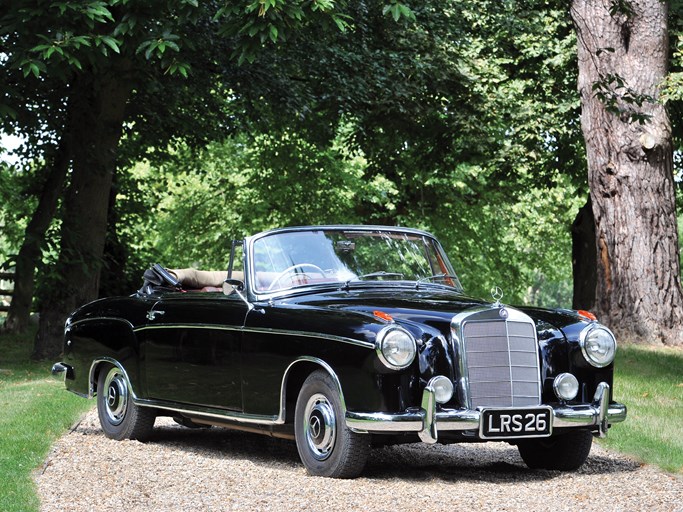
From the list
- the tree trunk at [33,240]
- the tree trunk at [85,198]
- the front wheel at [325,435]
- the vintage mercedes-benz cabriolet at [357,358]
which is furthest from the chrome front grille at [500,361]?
the tree trunk at [85,198]

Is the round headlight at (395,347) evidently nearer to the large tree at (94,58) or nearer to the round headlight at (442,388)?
the round headlight at (442,388)

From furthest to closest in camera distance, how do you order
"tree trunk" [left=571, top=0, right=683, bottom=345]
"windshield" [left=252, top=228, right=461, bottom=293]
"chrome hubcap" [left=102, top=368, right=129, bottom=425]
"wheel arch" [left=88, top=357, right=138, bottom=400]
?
"tree trunk" [left=571, top=0, right=683, bottom=345]
"wheel arch" [left=88, top=357, right=138, bottom=400]
"chrome hubcap" [left=102, top=368, right=129, bottom=425]
"windshield" [left=252, top=228, right=461, bottom=293]

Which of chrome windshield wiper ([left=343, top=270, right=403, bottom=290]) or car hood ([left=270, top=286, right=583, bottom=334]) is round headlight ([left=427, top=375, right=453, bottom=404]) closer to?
car hood ([left=270, top=286, right=583, bottom=334])

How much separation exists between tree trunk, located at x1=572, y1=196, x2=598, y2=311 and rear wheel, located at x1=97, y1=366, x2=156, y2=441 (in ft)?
53.5

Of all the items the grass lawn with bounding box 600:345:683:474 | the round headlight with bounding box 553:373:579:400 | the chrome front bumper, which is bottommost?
the grass lawn with bounding box 600:345:683:474

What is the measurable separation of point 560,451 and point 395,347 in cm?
177

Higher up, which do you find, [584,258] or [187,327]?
[584,258]

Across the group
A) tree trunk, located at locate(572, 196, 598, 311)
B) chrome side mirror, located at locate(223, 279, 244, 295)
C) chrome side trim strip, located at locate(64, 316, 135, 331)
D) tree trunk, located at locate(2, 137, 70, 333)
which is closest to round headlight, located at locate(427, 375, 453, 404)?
chrome side mirror, located at locate(223, 279, 244, 295)

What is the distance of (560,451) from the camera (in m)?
8.14

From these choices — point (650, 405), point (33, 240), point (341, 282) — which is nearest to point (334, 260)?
point (341, 282)

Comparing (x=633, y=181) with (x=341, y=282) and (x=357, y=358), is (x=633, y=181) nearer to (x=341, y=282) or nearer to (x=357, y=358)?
(x=341, y=282)

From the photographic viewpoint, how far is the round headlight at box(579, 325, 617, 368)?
Answer: 7.82 m

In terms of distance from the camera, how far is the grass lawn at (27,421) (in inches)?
269

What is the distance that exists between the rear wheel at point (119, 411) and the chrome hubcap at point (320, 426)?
2343 millimetres
